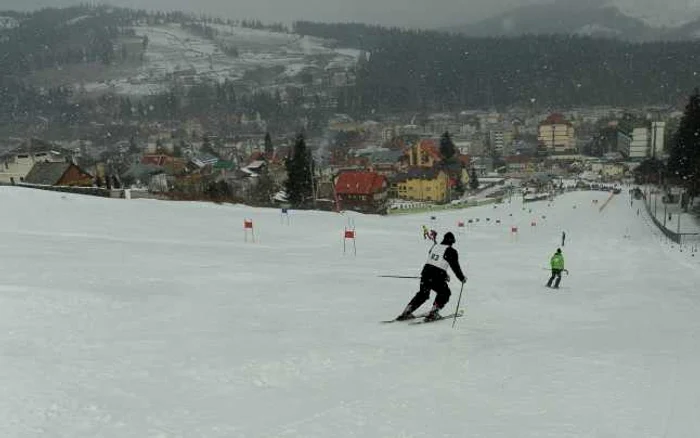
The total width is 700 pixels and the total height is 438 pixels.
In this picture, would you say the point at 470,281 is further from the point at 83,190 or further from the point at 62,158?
the point at 62,158

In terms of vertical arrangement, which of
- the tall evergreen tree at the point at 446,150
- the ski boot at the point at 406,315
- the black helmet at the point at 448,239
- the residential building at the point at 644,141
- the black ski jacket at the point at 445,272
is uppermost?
the residential building at the point at 644,141

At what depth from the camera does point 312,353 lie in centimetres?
707

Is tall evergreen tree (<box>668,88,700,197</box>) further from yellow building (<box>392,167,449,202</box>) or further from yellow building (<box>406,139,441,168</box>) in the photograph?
yellow building (<box>406,139,441,168</box>)

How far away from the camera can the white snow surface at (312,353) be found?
16.4ft

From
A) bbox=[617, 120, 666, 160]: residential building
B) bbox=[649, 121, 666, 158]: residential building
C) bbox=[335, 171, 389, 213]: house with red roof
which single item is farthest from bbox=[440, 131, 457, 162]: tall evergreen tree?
bbox=[617, 120, 666, 160]: residential building

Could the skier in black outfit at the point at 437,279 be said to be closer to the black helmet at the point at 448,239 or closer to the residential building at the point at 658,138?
the black helmet at the point at 448,239

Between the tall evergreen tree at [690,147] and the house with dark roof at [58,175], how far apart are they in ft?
186

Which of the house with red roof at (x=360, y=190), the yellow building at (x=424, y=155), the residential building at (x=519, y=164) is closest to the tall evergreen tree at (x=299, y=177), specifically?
the house with red roof at (x=360, y=190)

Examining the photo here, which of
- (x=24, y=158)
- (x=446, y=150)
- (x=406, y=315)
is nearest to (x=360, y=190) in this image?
(x=24, y=158)

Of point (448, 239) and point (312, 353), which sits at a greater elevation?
point (448, 239)

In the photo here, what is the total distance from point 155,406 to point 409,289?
→ 8922 mm

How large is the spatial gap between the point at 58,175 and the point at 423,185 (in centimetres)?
6941

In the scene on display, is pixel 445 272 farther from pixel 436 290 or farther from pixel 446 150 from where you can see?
pixel 446 150

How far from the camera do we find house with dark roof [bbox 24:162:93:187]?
4849 centimetres
